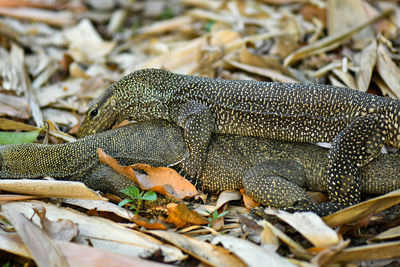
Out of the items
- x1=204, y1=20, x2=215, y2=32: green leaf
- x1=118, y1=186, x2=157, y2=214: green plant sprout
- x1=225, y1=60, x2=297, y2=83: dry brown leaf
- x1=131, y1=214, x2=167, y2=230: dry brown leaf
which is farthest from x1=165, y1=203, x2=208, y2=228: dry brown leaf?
x1=204, y1=20, x2=215, y2=32: green leaf

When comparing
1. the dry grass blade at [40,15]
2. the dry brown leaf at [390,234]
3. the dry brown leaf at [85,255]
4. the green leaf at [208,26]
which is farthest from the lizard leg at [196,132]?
the dry grass blade at [40,15]

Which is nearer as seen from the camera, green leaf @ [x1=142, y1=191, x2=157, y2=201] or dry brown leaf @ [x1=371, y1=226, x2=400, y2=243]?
dry brown leaf @ [x1=371, y1=226, x2=400, y2=243]

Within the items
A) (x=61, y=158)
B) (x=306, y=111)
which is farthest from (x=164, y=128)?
(x=306, y=111)

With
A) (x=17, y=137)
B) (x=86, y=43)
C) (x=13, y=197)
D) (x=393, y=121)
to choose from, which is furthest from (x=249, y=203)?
(x=86, y=43)

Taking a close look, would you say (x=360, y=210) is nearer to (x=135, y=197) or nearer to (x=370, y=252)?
(x=370, y=252)

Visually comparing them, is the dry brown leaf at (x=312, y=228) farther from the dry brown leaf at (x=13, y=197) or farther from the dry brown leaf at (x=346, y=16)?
the dry brown leaf at (x=346, y=16)

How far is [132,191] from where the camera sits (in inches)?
160

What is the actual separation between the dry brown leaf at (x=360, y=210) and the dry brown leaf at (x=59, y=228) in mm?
2214

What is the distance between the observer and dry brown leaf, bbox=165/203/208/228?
12.4 ft

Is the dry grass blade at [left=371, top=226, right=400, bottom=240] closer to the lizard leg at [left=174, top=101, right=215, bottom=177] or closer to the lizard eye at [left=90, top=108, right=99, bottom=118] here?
the lizard leg at [left=174, top=101, right=215, bottom=177]

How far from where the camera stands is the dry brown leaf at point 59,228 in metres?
3.44

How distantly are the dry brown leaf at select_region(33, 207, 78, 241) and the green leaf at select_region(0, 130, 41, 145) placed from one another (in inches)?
69.4

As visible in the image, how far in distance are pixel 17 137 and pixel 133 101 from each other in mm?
1592

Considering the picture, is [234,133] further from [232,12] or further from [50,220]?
[232,12]
